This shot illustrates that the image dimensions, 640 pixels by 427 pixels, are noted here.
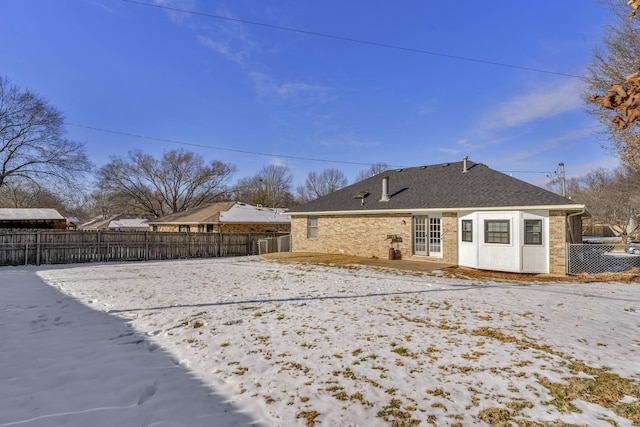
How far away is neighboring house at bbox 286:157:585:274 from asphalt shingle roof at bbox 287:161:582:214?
0.04 meters

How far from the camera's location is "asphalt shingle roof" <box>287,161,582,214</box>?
13000mm

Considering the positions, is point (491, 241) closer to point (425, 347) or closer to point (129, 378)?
point (425, 347)

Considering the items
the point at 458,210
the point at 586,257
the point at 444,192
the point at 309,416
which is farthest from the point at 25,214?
the point at 586,257

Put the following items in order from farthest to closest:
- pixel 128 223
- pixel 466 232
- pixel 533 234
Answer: pixel 128 223
pixel 466 232
pixel 533 234

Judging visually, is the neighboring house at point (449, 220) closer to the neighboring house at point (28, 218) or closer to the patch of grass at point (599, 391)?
the patch of grass at point (599, 391)

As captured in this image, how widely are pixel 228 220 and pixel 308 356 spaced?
68.6 ft

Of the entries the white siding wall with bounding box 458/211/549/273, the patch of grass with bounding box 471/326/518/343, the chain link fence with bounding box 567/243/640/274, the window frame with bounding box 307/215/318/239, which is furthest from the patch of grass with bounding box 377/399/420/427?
the window frame with bounding box 307/215/318/239

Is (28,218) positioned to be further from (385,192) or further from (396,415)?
(396,415)

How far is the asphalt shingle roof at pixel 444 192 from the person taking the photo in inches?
512

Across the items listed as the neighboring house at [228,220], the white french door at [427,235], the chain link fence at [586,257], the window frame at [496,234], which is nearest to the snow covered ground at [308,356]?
the chain link fence at [586,257]

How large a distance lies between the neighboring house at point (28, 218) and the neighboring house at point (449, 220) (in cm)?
1692

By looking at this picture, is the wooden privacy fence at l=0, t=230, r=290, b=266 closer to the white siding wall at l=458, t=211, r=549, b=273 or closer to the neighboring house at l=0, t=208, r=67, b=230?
the neighboring house at l=0, t=208, r=67, b=230

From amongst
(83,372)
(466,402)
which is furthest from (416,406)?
(83,372)

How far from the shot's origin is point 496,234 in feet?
42.4
